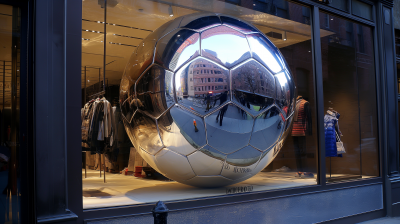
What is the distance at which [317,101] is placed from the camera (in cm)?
436

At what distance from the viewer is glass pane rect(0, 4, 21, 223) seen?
2.55 m

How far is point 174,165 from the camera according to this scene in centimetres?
328

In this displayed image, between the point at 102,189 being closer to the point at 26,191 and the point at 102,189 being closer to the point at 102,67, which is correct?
the point at 26,191

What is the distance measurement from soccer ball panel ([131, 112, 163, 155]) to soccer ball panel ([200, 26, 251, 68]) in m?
0.83

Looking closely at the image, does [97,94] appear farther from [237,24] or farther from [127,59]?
[237,24]

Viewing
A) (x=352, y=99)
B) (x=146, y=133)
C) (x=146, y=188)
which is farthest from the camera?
(x=352, y=99)

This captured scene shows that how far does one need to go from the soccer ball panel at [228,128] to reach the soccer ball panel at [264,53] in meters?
0.62

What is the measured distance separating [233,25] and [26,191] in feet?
8.05

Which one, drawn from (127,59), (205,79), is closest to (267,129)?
(205,79)

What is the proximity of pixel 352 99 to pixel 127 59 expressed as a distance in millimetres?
3536

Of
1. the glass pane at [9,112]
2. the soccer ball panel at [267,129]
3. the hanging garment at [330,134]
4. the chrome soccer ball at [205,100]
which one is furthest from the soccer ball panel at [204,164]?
the hanging garment at [330,134]

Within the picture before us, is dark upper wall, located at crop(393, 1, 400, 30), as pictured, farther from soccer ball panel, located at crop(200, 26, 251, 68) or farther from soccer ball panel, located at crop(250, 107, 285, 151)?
soccer ball panel, located at crop(200, 26, 251, 68)

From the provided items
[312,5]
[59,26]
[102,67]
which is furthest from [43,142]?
[312,5]

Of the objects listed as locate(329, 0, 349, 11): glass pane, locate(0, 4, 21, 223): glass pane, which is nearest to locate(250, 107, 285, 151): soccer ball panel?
locate(0, 4, 21, 223): glass pane
